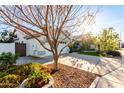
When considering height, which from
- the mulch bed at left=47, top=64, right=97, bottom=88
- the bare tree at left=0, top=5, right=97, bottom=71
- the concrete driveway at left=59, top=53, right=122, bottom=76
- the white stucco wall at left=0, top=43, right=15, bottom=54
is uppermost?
the bare tree at left=0, top=5, right=97, bottom=71

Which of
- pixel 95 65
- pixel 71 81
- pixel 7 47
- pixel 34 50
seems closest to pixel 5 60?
pixel 71 81

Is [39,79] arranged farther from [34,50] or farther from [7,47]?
[34,50]

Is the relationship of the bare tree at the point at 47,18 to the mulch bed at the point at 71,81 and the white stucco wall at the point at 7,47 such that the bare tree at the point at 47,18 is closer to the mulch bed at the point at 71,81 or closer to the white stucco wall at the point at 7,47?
the mulch bed at the point at 71,81

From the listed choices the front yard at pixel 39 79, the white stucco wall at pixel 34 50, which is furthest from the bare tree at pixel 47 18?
the white stucco wall at pixel 34 50

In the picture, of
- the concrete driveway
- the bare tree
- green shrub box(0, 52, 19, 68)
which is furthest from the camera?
the concrete driveway

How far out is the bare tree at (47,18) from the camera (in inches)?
180

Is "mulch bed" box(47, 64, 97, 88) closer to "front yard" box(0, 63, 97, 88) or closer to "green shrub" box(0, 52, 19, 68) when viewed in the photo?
"front yard" box(0, 63, 97, 88)

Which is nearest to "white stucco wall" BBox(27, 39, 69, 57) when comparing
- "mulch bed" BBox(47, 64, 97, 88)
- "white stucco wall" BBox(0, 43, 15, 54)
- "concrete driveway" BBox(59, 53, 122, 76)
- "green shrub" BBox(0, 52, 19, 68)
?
"white stucco wall" BBox(0, 43, 15, 54)

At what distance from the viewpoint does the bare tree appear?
458cm
